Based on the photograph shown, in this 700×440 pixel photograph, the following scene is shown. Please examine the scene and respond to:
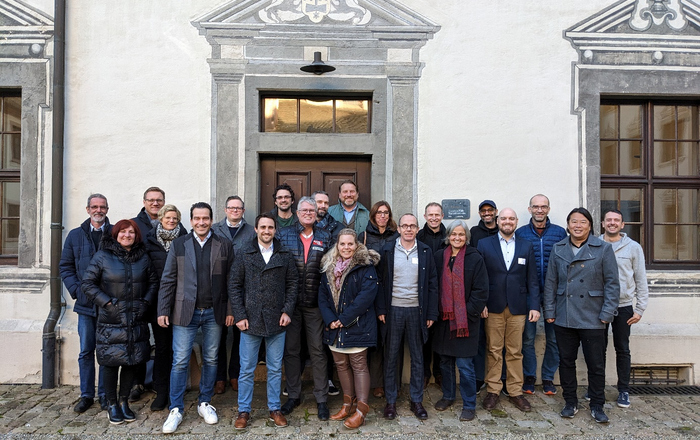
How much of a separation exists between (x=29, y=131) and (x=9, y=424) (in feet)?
9.37

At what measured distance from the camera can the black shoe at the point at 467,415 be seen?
161 inches

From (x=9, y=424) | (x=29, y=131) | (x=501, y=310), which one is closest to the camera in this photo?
(x=9, y=424)

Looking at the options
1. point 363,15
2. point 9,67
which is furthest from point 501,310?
point 9,67

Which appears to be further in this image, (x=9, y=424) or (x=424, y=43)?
(x=424, y=43)

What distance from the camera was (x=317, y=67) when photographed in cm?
509

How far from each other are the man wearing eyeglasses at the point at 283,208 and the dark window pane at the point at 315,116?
1.04 m

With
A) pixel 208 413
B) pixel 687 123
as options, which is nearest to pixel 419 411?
pixel 208 413

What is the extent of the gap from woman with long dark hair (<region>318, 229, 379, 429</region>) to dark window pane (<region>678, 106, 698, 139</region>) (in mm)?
3965

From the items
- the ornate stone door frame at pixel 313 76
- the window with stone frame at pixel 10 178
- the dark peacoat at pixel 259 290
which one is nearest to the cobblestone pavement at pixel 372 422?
the dark peacoat at pixel 259 290

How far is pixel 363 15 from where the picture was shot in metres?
5.22

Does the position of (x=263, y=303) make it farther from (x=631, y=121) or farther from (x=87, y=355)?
(x=631, y=121)

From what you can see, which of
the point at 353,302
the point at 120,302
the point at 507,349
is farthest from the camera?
the point at 507,349

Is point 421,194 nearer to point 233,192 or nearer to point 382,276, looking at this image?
point 382,276

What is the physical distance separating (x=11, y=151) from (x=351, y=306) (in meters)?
4.19
